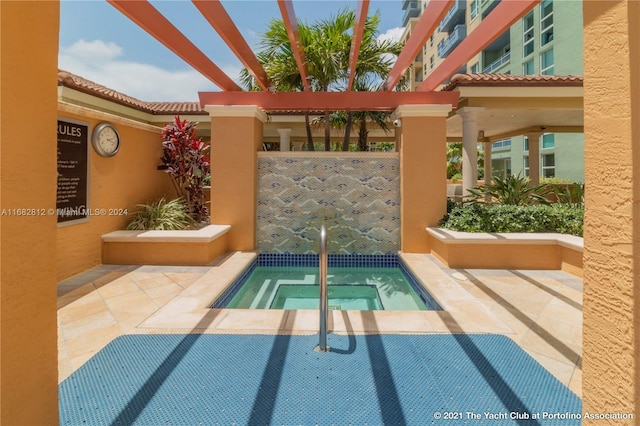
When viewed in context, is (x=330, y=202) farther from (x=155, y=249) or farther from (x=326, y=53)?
(x=155, y=249)

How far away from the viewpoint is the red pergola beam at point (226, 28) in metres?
3.65

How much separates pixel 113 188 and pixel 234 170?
2.46 m

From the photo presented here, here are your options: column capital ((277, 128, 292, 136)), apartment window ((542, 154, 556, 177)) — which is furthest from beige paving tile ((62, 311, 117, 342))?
apartment window ((542, 154, 556, 177))

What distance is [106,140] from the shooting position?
586cm

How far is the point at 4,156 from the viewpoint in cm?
134

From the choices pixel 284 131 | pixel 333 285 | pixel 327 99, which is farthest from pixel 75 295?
pixel 284 131

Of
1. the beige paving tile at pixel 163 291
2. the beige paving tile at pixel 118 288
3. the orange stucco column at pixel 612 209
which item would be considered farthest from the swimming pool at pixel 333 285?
the orange stucco column at pixel 612 209

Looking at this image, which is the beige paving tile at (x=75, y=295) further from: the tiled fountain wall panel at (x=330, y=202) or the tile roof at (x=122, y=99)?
the tile roof at (x=122, y=99)

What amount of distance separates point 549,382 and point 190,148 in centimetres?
818

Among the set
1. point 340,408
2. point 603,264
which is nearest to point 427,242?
point 340,408

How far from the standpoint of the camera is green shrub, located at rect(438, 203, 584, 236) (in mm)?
5938

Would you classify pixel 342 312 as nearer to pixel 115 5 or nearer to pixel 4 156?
pixel 4 156

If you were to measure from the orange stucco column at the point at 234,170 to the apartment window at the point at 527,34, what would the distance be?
2423 centimetres

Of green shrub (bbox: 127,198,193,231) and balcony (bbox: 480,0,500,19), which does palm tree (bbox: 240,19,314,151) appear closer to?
green shrub (bbox: 127,198,193,231)
